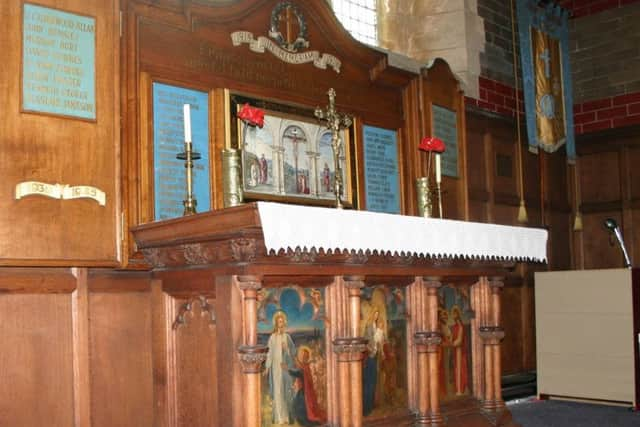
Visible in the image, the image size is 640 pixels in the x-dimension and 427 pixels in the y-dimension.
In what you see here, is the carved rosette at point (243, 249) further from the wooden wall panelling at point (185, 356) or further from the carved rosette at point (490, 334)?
the carved rosette at point (490, 334)

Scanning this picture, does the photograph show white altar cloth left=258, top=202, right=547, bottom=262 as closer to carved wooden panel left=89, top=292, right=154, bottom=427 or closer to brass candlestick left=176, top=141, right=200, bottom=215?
brass candlestick left=176, top=141, right=200, bottom=215

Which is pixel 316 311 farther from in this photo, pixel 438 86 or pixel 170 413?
pixel 438 86

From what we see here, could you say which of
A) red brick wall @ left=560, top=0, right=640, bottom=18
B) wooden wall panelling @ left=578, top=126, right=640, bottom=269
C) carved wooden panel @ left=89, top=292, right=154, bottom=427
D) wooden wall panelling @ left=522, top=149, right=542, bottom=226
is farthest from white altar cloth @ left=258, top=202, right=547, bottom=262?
red brick wall @ left=560, top=0, right=640, bottom=18

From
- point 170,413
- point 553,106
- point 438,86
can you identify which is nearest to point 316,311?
point 170,413

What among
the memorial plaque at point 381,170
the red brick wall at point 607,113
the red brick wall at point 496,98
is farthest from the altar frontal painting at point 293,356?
the red brick wall at point 607,113

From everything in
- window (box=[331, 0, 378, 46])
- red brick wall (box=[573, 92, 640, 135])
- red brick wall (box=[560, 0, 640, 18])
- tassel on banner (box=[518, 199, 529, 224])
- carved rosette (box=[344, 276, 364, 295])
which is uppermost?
red brick wall (box=[560, 0, 640, 18])

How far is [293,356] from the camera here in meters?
3.80

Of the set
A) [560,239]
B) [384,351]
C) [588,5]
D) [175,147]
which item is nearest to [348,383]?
[384,351]

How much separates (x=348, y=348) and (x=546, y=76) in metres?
4.90

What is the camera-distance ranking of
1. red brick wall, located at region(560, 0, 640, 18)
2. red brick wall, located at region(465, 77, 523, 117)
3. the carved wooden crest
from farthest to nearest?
red brick wall, located at region(560, 0, 640, 18) → red brick wall, located at region(465, 77, 523, 117) → the carved wooden crest

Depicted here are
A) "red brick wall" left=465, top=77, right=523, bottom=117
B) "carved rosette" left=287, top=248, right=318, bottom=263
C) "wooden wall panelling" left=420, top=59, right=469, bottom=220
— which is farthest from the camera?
"red brick wall" left=465, top=77, right=523, bottom=117

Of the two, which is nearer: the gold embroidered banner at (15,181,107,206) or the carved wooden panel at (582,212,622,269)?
the gold embroidered banner at (15,181,107,206)

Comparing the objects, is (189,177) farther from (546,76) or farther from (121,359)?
(546,76)

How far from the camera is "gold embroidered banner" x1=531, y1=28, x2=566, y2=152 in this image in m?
7.79
